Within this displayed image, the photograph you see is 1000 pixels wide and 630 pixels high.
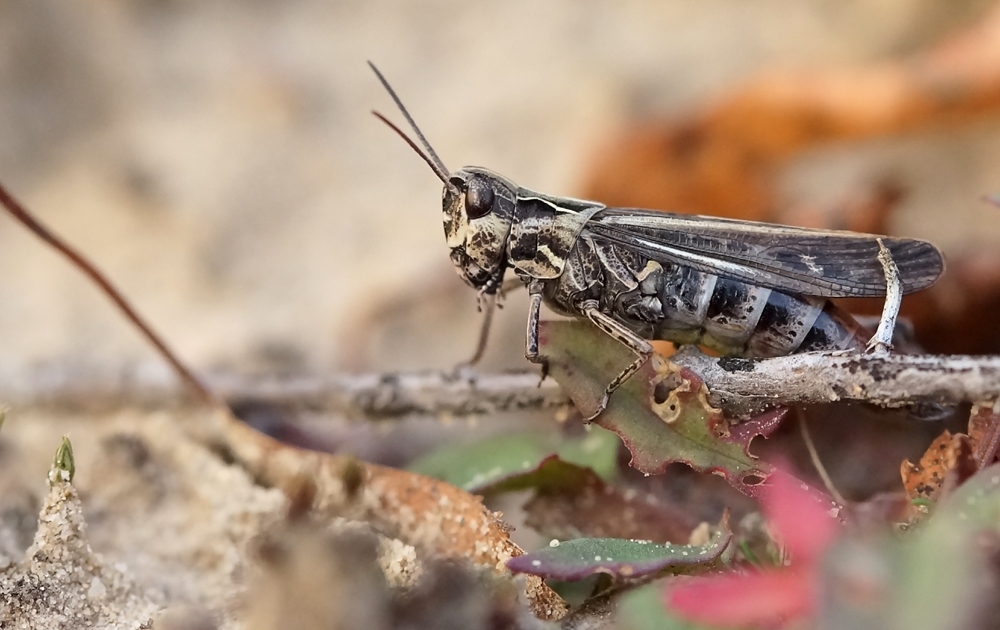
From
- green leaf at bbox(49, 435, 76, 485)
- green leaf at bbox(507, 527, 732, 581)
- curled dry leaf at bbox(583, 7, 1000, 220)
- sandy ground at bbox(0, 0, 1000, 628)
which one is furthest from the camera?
sandy ground at bbox(0, 0, 1000, 628)

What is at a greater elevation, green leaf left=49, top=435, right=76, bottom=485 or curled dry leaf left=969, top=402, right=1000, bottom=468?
green leaf left=49, top=435, right=76, bottom=485

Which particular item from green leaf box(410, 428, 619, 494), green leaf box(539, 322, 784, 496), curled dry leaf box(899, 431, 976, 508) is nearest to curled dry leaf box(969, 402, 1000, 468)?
curled dry leaf box(899, 431, 976, 508)

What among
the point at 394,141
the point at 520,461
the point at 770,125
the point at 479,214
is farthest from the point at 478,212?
the point at 394,141

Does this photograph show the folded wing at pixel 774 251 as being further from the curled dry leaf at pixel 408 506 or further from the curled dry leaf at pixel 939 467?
the curled dry leaf at pixel 408 506

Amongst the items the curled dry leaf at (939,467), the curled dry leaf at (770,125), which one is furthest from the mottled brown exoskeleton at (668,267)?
the curled dry leaf at (770,125)

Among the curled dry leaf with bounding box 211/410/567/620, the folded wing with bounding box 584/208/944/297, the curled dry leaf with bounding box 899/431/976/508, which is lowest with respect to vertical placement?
the curled dry leaf with bounding box 899/431/976/508

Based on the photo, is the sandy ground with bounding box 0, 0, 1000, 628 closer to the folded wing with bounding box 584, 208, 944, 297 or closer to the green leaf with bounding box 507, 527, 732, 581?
the folded wing with bounding box 584, 208, 944, 297

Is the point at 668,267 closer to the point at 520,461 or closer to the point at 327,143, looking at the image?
the point at 520,461
